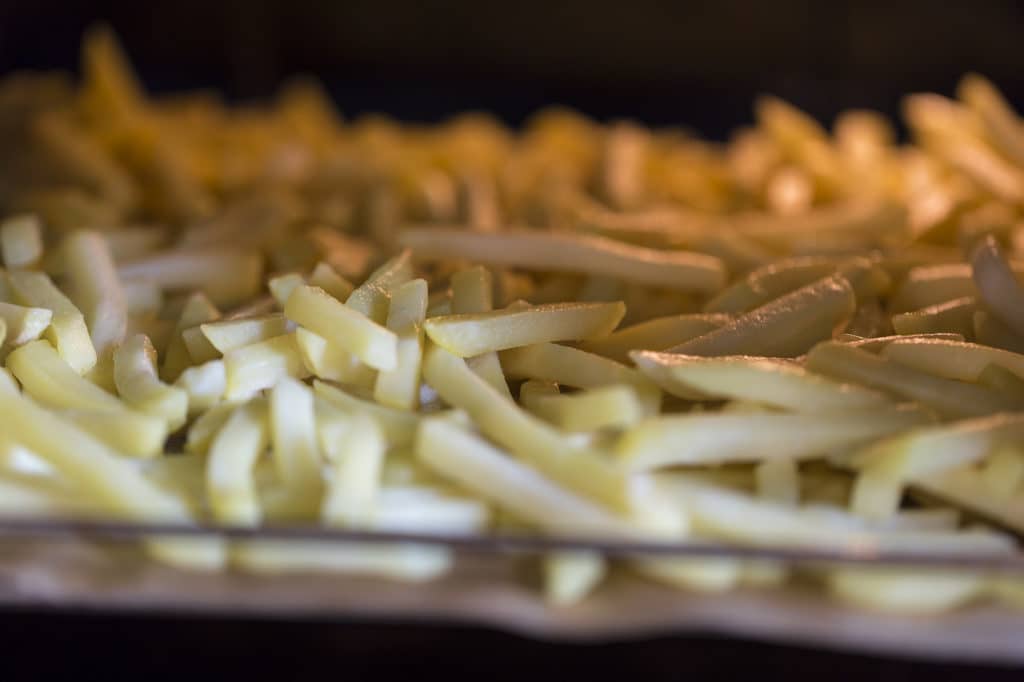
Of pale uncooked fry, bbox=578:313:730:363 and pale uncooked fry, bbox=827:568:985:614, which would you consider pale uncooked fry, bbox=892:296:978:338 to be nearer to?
pale uncooked fry, bbox=578:313:730:363

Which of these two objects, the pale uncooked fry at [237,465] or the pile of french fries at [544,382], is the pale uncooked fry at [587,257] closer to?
the pile of french fries at [544,382]

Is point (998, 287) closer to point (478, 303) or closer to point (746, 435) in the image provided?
point (746, 435)

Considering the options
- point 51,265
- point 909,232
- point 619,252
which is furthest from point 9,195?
point 909,232

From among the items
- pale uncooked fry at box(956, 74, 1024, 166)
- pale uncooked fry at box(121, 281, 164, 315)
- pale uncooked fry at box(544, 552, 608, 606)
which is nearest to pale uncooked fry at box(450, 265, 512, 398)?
pale uncooked fry at box(544, 552, 608, 606)

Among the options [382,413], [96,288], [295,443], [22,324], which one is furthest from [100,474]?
[96,288]

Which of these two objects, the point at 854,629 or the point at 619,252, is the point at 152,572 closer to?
the point at 854,629

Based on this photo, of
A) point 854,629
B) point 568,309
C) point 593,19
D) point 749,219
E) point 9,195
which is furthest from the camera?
point 593,19

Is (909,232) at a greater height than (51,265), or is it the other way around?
(909,232)
